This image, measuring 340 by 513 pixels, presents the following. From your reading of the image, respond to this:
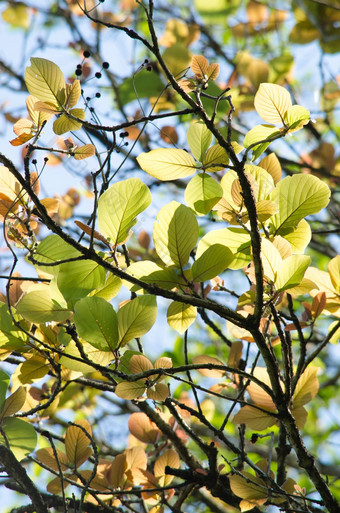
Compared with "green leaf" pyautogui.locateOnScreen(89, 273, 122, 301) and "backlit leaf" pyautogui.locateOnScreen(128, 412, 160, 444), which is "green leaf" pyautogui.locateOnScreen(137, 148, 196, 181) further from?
"backlit leaf" pyautogui.locateOnScreen(128, 412, 160, 444)

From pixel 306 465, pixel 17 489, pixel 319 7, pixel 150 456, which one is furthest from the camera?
pixel 319 7

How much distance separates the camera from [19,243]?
790 millimetres

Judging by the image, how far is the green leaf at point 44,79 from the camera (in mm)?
688

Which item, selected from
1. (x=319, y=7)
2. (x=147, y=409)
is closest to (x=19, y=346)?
(x=147, y=409)

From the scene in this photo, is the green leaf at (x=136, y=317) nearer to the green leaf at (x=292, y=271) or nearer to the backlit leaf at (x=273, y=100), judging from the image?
the green leaf at (x=292, y=271)

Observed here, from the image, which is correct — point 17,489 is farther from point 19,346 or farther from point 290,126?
point 290,126

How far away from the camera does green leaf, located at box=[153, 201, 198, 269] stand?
2.30ft

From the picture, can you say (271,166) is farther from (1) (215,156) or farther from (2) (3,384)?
(2) (3,384)

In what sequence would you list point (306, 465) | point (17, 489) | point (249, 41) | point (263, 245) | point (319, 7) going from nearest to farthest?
point (263, 245) < point (306, 465) < point (17, 489) < point (319, 7) < point (249, 41)

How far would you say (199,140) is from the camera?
74 centimetres

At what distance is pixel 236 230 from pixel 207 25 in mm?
2070

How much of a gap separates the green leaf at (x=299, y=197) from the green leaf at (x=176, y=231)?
0.14 m

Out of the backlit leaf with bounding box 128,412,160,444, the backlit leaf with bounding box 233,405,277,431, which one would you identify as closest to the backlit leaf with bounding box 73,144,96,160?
the backlit leaf with bounding box 233,405,277,431

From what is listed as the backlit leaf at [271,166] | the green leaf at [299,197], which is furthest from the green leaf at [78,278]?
the backlit leaf at [271,166]
